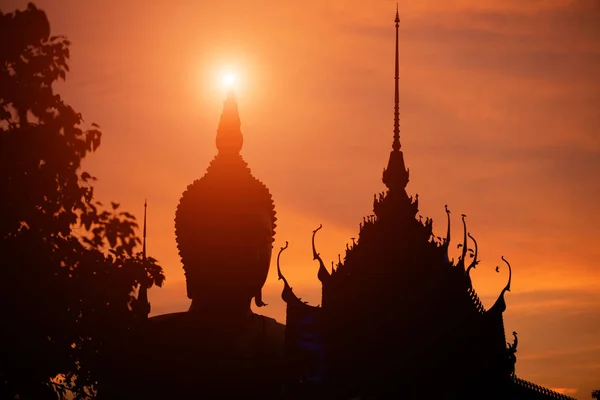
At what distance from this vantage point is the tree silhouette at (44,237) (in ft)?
90.9

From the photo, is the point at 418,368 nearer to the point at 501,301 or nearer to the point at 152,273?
the point at 501,301

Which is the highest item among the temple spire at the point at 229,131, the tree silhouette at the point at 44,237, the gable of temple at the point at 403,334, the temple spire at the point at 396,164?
the temple spire at the point at 396,164

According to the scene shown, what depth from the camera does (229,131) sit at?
55.1 metres

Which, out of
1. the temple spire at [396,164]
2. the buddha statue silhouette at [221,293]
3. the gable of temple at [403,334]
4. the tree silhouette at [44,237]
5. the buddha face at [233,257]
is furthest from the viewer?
the temple spire at [396,164]

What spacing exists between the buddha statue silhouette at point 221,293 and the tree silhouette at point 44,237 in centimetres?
2183

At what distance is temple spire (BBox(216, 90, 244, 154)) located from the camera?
54875 mm

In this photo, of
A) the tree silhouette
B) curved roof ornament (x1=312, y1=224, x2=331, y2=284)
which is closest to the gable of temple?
curved roof ornament (x1=312, y1=224, x2=331, y2=284)

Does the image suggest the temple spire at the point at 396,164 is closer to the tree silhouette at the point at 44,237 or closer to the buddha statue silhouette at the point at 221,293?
the buddha statue silhouette at the point at 221,293

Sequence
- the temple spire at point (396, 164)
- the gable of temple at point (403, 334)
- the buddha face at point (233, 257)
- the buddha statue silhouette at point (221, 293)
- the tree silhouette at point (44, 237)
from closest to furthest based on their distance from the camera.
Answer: the tree silhouette at point (44, 237) < the buddha statue silhouette at point (221, 293) < the buddha face at point (233, 257) < the gable of temple at point (403, 334) < the temple spire at point (396, 164)

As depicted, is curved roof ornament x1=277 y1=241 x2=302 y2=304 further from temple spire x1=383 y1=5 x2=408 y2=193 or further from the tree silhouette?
the tree silhouette

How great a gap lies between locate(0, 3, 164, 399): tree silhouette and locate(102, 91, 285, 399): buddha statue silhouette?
21.8m

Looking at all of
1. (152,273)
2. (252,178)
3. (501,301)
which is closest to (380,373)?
(501,301)

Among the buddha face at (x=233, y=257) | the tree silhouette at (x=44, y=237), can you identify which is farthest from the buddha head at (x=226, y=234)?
the tree silhouette at (x=44, y=237)

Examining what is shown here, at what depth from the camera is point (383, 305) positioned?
6097cm
